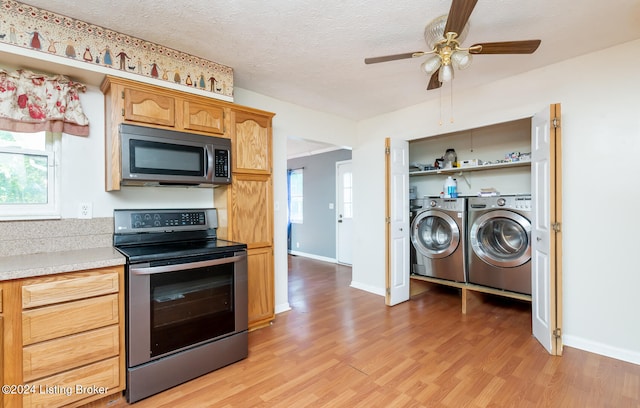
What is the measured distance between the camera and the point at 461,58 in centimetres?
178

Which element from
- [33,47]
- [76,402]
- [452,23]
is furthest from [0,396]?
[452,23]

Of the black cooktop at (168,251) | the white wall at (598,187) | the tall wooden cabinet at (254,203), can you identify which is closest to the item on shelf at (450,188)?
the white wall at (598,187)

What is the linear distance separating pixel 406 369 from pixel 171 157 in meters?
2.36

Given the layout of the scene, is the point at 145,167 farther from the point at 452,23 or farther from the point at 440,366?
the point at 440,366

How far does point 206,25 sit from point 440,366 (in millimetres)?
2947

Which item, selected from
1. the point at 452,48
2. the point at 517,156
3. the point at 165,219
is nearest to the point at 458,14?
the point at 452,48

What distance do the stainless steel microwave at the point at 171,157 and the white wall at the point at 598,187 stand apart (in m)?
2.75

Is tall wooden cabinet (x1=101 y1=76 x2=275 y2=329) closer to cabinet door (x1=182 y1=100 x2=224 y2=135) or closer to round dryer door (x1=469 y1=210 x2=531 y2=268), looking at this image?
cabinet door (x1=182 y1=100 x2=224 y2=135)

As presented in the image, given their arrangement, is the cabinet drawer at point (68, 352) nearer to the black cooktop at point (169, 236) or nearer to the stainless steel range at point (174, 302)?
the stainless steel range at point (174, 302)

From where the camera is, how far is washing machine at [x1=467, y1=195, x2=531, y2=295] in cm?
298

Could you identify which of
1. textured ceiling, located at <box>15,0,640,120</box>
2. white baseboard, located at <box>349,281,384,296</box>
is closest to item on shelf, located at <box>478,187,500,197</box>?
textured ceiling, located at <box>15,0,640,120</box>

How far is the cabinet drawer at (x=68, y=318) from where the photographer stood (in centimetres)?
154

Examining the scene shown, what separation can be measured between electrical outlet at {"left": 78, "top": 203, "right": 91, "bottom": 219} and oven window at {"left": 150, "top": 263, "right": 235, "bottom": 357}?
84 centimetres

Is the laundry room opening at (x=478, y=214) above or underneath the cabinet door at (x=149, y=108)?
underneath
